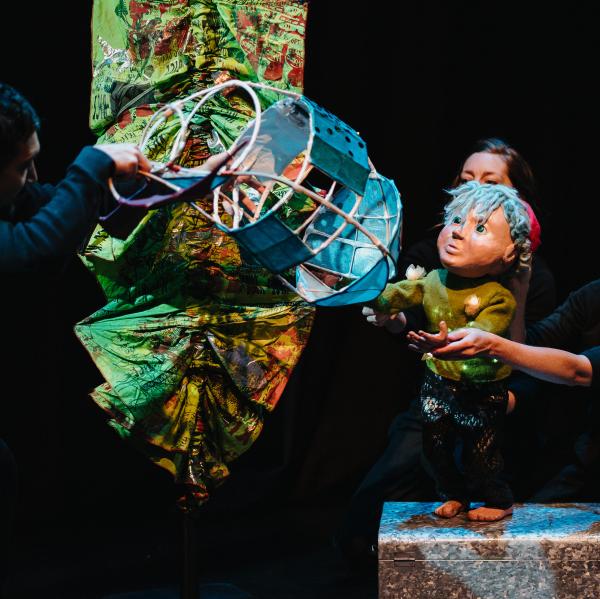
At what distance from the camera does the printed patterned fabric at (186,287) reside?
75.5 inches

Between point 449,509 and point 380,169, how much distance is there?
136 centimetres

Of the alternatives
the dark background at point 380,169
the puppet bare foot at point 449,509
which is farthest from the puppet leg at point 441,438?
the dark background at point 380,169

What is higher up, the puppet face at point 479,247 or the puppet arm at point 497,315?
the puppet face at point 479,247

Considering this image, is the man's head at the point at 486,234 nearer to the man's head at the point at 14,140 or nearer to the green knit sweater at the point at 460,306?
the green knit sweater at the point at 460,306

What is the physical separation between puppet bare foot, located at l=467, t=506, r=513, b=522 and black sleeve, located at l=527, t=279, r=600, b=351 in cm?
49

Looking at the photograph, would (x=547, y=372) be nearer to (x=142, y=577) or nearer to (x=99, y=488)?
(x=142, y=577)

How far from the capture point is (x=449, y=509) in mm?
1933

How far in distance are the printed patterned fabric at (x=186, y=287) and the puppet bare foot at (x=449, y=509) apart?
362 millimetres

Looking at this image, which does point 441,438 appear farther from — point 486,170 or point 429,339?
point 486,170

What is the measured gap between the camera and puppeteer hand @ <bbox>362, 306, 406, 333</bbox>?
192cm

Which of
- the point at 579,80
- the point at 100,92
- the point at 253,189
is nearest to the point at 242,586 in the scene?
the point at 253,189

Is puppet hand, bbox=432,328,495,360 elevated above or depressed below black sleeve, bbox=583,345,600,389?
above

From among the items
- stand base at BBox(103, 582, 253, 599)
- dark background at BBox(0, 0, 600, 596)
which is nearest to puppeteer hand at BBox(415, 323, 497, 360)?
stand base at BBox(103, 582, 253, 599)

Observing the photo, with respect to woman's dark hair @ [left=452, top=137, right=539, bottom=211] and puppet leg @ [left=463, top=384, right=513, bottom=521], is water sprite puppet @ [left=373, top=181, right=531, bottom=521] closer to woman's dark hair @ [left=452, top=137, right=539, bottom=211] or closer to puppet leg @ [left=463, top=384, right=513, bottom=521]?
puppet leg @ [left=463, top=384, right=513, bottom=521]
